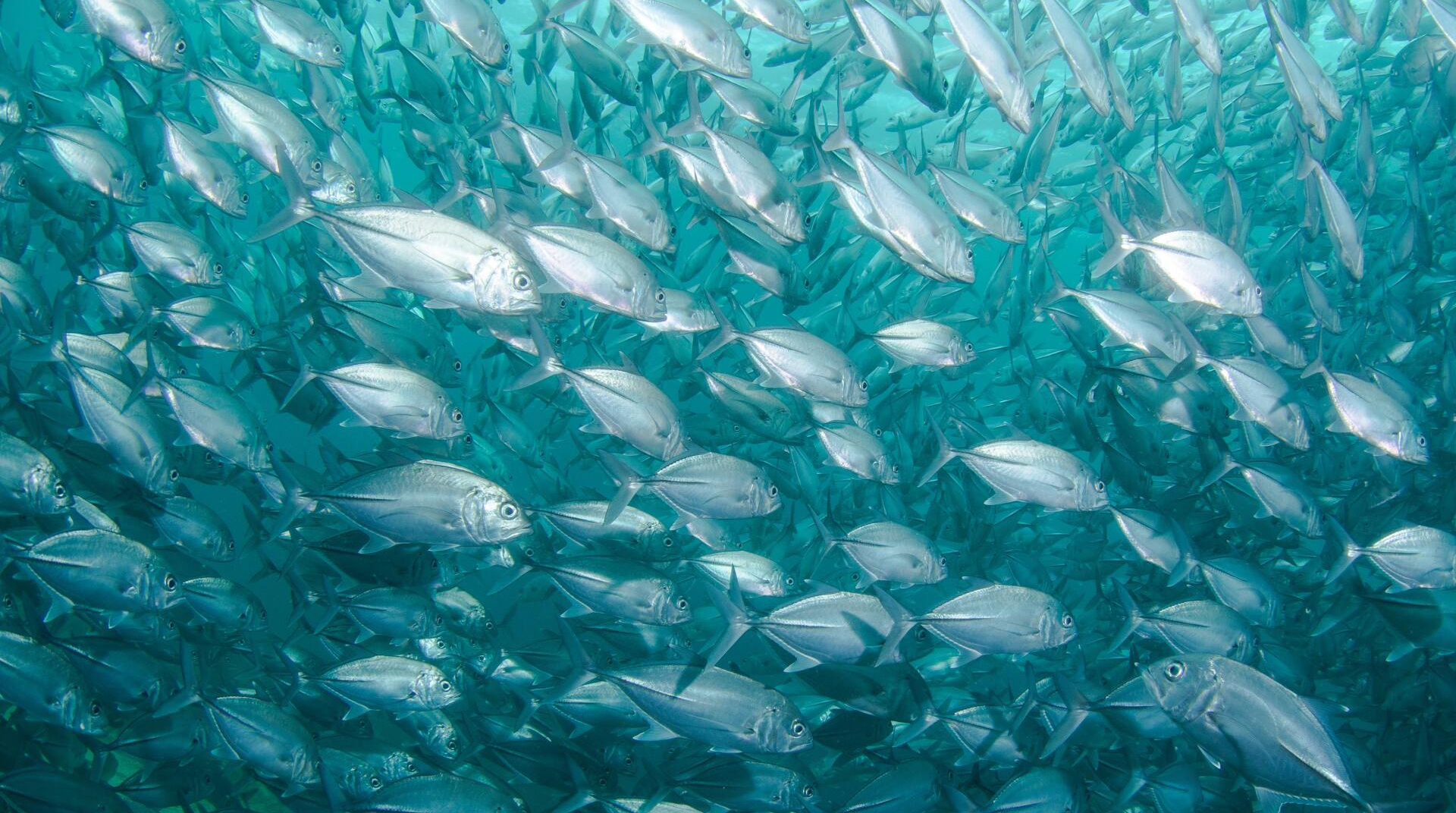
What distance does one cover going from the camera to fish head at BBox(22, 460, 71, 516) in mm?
3346

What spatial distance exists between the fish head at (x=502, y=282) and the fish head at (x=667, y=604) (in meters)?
1.70

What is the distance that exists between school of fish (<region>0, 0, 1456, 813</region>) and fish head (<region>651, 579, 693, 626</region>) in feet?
0.05

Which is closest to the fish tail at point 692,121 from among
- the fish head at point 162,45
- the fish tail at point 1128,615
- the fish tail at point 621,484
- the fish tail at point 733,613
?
the fish tail at point 621,484

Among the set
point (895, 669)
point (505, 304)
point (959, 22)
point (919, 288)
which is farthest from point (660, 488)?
point (919, 288)

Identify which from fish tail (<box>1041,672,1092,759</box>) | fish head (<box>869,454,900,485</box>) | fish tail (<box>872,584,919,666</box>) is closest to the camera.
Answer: fish tail (<box>1041,672,1092,759</box>)

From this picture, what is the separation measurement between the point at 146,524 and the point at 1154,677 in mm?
5477

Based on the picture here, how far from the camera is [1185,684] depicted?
267 cm

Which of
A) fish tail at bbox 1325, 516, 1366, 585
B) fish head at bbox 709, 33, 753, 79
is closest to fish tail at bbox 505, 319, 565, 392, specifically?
fish head at bbox 709, 33, 753, 79

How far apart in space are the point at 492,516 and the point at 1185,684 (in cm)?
305

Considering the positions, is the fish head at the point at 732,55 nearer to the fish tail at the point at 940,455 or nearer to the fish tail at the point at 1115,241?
the fish tail at the point at 1115,241

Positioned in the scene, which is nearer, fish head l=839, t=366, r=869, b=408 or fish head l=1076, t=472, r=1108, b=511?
fish head l=1076, t=472, r=1108, b=511

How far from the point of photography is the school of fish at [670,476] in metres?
3.44

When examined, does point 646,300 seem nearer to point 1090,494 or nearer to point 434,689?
point 434,689

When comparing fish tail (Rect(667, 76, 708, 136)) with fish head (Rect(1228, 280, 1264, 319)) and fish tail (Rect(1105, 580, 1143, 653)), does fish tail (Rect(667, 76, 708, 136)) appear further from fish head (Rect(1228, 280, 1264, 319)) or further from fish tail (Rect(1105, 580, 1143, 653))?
fish tail (Rect(1105, 580, 1143, 653))
